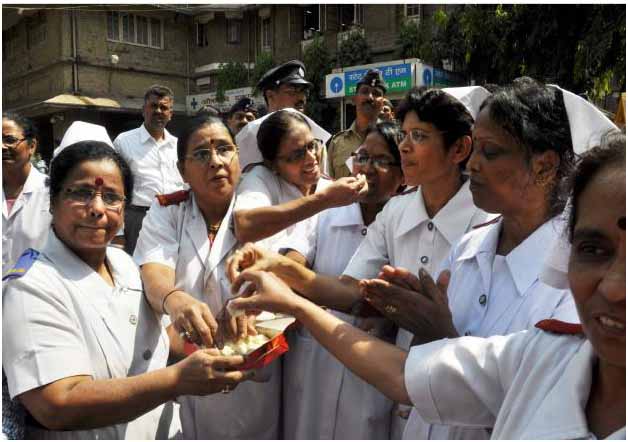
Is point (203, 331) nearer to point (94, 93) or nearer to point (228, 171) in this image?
point (228, 171)

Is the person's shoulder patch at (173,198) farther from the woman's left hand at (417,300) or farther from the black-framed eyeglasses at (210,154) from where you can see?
the woman's left hand at (417,300)

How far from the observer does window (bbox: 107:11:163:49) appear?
66.5 feet

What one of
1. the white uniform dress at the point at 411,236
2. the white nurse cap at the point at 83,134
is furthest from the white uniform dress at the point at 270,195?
the white nurse cap at the point at 83,134

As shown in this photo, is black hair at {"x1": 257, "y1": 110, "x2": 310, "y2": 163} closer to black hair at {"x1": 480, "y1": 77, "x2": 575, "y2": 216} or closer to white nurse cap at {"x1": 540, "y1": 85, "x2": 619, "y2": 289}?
black hair at {"x1": 480, "y1": 77, "x2": 575, "y2": 216}

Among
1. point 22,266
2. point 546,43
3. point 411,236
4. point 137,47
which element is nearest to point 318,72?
point 137,47

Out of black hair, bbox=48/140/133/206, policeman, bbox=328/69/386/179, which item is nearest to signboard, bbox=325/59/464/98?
policeman, bbox=328/69/386/179

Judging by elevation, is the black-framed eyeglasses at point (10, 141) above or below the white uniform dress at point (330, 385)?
above

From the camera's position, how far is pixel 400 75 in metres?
13.2

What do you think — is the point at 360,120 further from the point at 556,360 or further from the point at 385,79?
the point at 385,79

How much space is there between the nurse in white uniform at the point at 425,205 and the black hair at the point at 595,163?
3.35 ft

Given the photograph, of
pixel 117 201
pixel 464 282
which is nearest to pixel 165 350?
pixel 117 201

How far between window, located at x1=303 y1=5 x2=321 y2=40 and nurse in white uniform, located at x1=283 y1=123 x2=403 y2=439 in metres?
17.1

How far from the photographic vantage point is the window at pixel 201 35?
71.2 feet

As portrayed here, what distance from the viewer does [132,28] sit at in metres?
20.5
